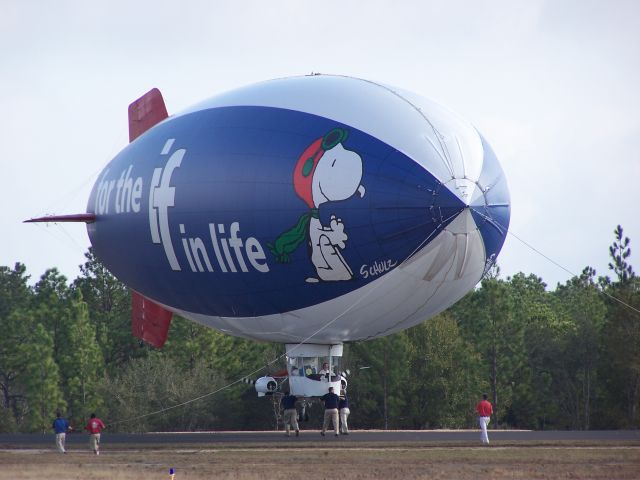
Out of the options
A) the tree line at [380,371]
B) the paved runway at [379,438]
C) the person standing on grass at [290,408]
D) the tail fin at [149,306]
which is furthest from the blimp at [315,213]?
the tree line at [380,371]

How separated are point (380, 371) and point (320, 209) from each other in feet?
175

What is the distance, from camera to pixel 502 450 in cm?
3784

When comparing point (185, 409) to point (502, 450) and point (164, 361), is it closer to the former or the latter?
point (164, 361)

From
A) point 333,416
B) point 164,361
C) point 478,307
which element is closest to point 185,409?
point 164,361

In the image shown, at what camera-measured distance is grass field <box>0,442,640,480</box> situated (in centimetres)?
3178

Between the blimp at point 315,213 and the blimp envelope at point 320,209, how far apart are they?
0.05 metres

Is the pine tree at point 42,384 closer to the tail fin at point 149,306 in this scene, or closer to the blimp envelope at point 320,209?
the tail fin at point 149,306

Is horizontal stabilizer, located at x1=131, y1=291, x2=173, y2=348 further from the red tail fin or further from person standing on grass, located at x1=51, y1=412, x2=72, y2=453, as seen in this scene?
person standing on grass, located at x1=51, y1=412, x2=72, y2=453

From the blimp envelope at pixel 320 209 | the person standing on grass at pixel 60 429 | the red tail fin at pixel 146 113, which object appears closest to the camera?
the blimp envelope at pixel 320 209

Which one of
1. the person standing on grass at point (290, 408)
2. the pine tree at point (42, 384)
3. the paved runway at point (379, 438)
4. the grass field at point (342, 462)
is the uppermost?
the pine tree at point (42, 384)

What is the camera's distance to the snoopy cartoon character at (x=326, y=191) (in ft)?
120

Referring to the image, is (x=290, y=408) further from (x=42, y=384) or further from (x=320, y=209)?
(x=42, y=384)

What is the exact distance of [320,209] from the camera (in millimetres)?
37125

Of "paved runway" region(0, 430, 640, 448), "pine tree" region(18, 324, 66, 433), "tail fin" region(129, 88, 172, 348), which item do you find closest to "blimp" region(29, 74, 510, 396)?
"paved runway" region(0, 430, 640, 448)
